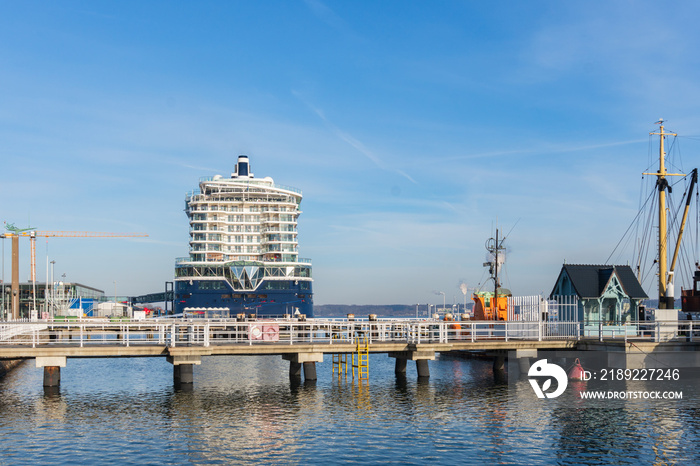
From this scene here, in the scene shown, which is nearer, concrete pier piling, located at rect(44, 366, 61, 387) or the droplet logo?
the droplet logo

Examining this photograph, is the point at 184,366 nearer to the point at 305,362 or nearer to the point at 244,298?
the point at 305,362

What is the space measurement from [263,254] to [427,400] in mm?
78765

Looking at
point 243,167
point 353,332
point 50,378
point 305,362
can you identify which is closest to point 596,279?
point 353,332

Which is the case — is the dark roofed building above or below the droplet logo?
above

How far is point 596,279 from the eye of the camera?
1619 inches

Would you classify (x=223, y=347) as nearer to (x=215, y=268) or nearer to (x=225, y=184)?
(x=215, y=268)

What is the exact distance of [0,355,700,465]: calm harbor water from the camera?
69.9 ft

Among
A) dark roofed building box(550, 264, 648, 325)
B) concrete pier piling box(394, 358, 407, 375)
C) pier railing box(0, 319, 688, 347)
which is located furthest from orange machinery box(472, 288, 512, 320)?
concrete pier piling box(394, 358, 407, 375)

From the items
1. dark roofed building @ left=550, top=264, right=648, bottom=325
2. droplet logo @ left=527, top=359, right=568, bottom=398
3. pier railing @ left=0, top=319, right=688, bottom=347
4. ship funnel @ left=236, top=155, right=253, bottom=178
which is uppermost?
ship funnel @ left=236, top=155, right=253, bottom=178

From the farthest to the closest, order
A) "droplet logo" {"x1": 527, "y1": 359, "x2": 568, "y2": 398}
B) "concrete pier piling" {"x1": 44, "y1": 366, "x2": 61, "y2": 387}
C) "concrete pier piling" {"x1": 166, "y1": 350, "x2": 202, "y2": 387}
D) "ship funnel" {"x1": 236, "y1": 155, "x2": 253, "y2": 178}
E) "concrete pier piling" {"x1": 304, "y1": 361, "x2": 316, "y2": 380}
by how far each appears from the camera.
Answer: "ship funnel" {"x1": 236, "y1": 155, "x2": 253, "y2": 178} → "concrete pier piling" {"x1": 304, "y1": 361, "x2": 316, "y2": 380} → "concrete pier piling" {"x1": 44, "y1": 366, "x2": 61, "y2": 387} → "droplet logo" {"x1": 527, "y1": 359, "x2": 568, "y2": 398} → "concrete pier piling" {"x1": 166, "y1": 350, "x2": 202, "y2": 387}

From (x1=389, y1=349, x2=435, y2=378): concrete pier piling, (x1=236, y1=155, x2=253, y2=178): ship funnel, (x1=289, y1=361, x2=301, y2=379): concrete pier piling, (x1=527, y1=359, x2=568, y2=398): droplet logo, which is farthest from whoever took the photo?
(x1=236, y1=155, x2=253, y2=178): ship funnel

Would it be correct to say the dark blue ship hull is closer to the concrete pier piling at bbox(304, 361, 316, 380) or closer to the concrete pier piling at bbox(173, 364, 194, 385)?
the concrete pier piling at bbox(304, 361, 316, 380)

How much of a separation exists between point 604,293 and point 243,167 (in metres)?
87.7

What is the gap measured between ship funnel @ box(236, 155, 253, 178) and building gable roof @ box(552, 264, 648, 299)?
3332 inches
